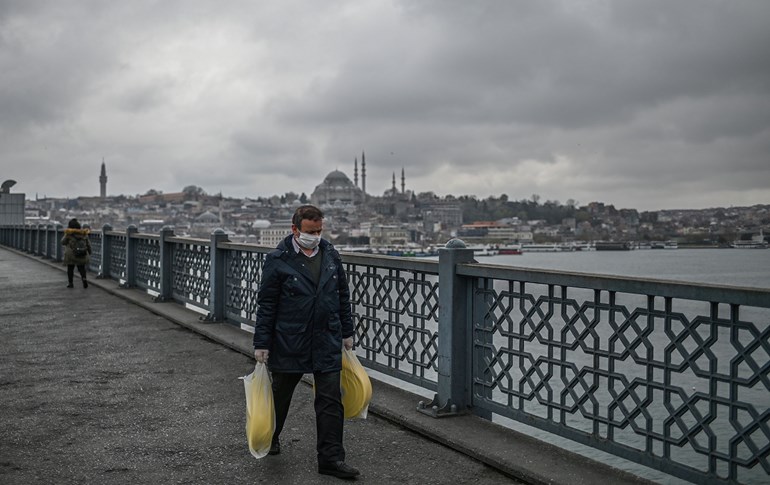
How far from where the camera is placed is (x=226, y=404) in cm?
600

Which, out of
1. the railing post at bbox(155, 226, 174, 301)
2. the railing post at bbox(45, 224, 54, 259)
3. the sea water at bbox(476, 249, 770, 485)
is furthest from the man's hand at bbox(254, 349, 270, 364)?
the railing post at bbox(45, 224, 54, 259)

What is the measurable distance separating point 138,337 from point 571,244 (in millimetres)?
85386

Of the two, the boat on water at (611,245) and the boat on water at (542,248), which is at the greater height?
the boat on water at (611,245)

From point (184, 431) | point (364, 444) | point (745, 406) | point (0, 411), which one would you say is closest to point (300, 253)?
point (364, 444)

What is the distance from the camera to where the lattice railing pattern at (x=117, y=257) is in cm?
1605

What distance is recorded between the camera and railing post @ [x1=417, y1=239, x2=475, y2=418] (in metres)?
5.29

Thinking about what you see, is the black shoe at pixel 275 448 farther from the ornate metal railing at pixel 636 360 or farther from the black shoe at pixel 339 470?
the ornate metal railing at pixel 636 360

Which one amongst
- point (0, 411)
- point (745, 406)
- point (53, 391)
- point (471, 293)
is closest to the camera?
point (745, 406)

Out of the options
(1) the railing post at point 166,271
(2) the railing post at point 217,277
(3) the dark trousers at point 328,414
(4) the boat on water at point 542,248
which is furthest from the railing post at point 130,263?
(4) the boat on water at point 542,248

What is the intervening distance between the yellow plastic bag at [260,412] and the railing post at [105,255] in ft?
46.7

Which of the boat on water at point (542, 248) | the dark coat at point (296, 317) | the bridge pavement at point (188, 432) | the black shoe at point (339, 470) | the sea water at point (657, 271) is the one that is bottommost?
the sea water at point (657, 271)

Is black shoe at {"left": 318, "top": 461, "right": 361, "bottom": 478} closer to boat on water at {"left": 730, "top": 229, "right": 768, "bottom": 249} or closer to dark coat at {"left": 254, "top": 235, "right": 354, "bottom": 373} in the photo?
dark coat at {"left": 254, "top": 235, "right": 354, "bottom": 373}

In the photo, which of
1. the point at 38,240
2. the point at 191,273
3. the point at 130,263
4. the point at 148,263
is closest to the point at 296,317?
the point at 191,273

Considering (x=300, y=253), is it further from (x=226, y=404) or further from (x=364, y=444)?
(x=226, y=404)
